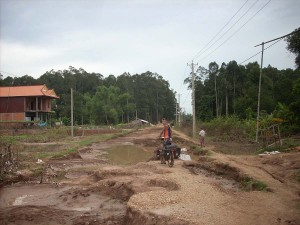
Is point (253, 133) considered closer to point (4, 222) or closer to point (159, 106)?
point (4, 222)

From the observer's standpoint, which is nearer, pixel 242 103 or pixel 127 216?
pixel 127 216

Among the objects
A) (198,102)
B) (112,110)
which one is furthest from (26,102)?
(198,102)

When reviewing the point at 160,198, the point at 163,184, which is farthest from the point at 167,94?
the point at 160,198

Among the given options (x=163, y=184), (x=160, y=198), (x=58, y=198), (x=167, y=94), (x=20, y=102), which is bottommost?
(x=58, y=198)

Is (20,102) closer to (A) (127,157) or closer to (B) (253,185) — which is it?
(A) (127,157)

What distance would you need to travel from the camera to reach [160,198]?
8094mm

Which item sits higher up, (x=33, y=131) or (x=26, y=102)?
(x=26, y=102)

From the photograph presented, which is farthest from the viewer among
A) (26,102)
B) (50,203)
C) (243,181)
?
(26,102)

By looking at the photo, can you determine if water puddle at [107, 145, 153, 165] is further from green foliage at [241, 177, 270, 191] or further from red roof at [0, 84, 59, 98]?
red roof at [0, 84, 59, 98]

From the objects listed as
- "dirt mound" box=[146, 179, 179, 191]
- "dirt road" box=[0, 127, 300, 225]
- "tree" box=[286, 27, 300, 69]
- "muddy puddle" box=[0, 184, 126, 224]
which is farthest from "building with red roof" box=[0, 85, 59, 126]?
"dirt mound" box=[146, 179, 179, 191]

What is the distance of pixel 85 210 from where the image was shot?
346 inches

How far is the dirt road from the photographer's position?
6863 mm

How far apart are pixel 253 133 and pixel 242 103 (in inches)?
879

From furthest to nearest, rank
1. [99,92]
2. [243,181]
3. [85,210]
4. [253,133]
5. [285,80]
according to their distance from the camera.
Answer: [99,92] < [285,80] < [253,133] < [243,181] < [85,210]
